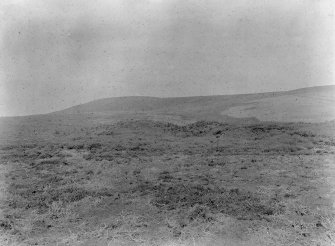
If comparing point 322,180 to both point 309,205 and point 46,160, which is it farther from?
point 46,160

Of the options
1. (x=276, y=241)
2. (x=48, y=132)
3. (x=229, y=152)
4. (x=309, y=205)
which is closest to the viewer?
(x=276, y=241)

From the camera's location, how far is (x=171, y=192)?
14859mm

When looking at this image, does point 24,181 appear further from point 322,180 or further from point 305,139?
point 305,139

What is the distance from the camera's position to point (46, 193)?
49.6 ft

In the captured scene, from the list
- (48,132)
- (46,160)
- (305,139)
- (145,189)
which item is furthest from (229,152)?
(48,132)

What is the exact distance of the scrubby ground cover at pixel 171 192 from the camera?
10891 mm

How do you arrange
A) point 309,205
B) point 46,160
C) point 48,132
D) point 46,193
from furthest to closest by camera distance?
point 48,132, point 46,160, point 46,193, point 309,205

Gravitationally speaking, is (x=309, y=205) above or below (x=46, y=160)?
below

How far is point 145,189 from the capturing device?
15.5 m

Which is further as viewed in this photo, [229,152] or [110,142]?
[110,142]

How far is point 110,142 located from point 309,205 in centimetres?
1843

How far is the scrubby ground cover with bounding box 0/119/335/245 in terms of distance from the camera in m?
10.9

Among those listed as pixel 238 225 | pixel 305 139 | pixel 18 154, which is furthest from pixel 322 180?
pixel 18 154

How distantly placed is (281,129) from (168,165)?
54.3 feet
